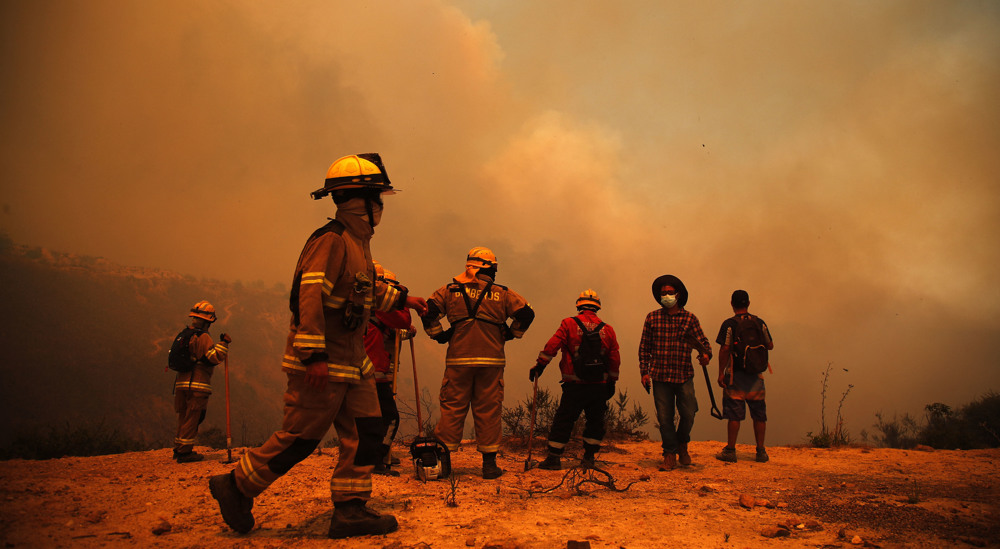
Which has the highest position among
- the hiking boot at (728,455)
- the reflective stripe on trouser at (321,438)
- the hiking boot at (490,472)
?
the reflective stripe on trouser at (321,438)

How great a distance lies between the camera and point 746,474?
7453 millimetres

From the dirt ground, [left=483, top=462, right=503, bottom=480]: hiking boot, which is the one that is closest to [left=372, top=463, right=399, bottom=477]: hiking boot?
the dirt ground

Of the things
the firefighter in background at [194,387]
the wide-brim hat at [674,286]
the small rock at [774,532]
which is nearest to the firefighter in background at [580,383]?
the wide-brim hat at [674,286]

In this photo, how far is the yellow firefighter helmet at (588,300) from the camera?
7.70 meters

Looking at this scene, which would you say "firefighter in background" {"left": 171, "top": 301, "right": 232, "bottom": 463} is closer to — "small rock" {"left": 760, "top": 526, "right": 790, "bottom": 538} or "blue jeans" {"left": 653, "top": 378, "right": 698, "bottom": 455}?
"blue jeans" {"left": 653, "top": 378, "right": 698, "bottom": 455}

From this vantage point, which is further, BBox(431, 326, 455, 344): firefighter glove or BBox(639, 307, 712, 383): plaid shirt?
BBox(639, 307, 712, 383): plaid shirt

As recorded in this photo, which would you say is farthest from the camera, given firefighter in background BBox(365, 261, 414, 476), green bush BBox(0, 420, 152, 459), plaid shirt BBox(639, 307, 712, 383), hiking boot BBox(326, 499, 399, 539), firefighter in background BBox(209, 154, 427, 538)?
green bush BBox(0, 420, 152, 459)

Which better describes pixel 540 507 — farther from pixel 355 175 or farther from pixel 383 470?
pixel 355 175

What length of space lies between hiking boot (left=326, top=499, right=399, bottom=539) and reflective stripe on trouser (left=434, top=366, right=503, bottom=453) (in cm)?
257

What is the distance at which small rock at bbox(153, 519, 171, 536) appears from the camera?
4.18 metres

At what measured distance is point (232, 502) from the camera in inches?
154

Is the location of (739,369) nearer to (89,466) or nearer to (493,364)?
(493,364)

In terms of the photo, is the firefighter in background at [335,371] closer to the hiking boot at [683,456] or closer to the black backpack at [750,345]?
the hiking boot at [683,456]

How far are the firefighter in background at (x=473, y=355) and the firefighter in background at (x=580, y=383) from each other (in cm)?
90
